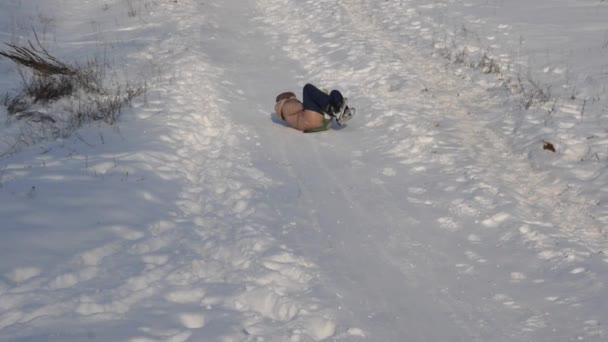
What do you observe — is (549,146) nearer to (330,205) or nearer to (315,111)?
(330,205)

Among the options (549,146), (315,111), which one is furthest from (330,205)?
(549,146)

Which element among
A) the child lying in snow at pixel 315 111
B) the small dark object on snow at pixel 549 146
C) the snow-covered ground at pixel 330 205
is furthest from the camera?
the child lying in snow at pixel 315 111

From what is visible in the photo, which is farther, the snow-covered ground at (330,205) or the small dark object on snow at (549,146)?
the small dark object on snow at (549,146)

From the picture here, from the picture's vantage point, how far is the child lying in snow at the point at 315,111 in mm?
7910

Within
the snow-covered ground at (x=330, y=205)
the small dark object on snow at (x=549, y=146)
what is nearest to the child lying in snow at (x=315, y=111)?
the snow-covered ground at (x=330, y=205)

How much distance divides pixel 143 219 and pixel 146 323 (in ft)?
5.27

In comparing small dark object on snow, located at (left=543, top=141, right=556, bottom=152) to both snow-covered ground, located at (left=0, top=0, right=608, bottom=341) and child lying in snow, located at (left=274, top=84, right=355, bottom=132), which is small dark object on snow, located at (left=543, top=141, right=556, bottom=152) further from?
child lying in snow, located at (left=274, top=84, right=355, bottom=132)

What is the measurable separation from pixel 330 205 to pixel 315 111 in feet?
7.86

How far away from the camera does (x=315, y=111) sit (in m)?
7.94

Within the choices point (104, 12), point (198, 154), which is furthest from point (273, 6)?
point (198, 154)

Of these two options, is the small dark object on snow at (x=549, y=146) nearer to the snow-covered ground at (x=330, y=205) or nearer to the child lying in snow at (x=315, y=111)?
the snow-covered ground at (x=330, y=205)

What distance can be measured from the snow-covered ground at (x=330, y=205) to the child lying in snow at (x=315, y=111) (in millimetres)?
218

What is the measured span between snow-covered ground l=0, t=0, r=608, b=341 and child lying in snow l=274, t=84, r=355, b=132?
218 mm

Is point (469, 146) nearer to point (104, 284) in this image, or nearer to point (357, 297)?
point (357, 297)
